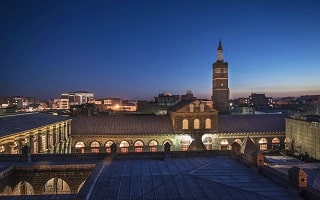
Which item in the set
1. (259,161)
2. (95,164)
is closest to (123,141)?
(95,164)

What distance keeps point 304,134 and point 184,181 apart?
40675 millimetres

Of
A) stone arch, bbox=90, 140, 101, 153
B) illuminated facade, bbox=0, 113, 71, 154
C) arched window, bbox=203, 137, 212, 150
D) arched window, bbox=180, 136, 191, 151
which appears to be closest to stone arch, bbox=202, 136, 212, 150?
arched window, bbox=203, 137, 212, 150

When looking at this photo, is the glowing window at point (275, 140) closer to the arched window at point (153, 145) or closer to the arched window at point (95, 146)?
the arched window at point (153, 145)

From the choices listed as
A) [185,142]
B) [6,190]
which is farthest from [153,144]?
[6,190]

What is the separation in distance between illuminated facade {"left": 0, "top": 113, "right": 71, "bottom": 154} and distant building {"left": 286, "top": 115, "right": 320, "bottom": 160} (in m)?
39.3

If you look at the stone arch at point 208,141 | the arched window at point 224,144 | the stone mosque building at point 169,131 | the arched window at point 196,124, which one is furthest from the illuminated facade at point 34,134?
the arched window at point 224,144

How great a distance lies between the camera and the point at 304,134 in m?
57.6

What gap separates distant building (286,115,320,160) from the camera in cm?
5422

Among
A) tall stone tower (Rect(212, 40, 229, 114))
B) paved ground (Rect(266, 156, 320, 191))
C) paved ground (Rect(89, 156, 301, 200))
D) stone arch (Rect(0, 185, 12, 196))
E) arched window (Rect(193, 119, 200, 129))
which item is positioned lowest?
paved ground (Rect(266, 156, 320, 191))

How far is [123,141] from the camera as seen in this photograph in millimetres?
59938

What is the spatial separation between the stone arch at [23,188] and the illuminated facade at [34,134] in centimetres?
923

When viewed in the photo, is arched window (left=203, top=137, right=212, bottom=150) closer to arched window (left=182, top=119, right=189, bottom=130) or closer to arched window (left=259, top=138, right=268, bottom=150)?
arched window (left=182, top=119, right=189, bottom=130)

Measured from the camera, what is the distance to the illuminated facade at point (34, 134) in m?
38.2

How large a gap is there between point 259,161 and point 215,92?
68.0 m
